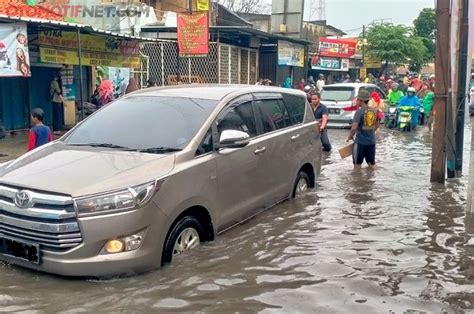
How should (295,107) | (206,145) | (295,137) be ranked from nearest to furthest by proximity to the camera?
1. (206,145)
2. (295,137)
3. (295,107)

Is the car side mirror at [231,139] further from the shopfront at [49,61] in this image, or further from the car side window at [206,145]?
the shopfront at [49,61]

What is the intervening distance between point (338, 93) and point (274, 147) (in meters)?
12.9

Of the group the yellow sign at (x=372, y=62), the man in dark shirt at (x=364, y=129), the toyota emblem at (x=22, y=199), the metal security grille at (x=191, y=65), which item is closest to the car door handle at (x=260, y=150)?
the toyota emblem at (x=22, y=199)

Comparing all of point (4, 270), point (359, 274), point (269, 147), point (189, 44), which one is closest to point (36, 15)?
point (189, 44)

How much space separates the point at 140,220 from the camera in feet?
14.7

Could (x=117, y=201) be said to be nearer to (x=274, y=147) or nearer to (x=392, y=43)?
(x=274, y=147)

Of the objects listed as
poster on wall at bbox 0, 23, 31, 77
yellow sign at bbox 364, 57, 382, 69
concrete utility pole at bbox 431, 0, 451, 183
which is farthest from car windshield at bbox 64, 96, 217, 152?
yellow sign at bbox 364, 57, 382, 69

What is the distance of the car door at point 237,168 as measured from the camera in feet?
18.4

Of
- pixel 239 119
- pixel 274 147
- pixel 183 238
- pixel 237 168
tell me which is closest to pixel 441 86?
pixel 274 147

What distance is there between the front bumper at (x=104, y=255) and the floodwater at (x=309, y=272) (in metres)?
0.14

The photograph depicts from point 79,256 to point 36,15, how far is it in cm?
1311

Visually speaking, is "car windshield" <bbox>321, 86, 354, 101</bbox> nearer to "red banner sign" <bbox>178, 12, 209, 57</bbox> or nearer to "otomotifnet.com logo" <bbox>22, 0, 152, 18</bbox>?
"red banner sign" <bbox>178, 12, 209, 57</bbox>

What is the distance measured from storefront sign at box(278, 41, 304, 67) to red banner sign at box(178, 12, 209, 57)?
9.36 metres

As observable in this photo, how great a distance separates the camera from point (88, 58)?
15367 millimetres
